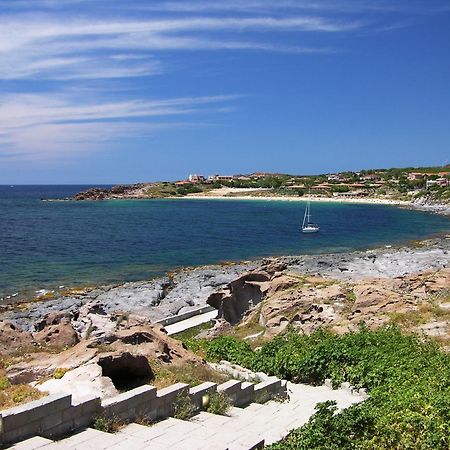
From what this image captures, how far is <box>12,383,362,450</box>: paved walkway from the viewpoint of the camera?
8.03 m

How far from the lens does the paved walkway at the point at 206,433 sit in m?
8.03

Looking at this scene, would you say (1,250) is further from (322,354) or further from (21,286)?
(322,354)

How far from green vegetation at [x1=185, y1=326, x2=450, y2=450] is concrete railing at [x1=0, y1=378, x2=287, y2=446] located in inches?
83.6

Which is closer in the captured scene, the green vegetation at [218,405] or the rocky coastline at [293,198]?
the green vegetation at [218,405]

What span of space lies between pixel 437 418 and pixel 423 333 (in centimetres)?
759

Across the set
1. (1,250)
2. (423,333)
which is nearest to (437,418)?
(423,333)

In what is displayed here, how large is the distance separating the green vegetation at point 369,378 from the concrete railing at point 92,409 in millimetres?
2123

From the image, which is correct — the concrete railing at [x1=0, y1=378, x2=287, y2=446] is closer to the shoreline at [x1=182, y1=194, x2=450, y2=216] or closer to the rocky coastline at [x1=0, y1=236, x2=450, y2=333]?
the rocky coastline at [x1=0, y1=236, x2=450, y2=333]

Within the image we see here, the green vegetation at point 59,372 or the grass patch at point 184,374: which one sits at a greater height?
the green vegetation at point 59,372

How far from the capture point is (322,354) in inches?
569

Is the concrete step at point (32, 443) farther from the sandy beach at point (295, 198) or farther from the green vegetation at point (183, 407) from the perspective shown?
the sandy beach at point (295, 198)

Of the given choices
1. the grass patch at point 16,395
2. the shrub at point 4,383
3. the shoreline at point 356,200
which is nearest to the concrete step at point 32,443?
the grass patch at point 16,395

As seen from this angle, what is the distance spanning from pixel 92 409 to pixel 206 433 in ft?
6.29

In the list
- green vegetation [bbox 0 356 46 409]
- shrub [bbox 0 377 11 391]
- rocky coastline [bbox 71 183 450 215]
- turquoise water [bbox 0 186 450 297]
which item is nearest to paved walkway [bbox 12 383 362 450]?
green vegetation [bbox 0 356 46 409]
